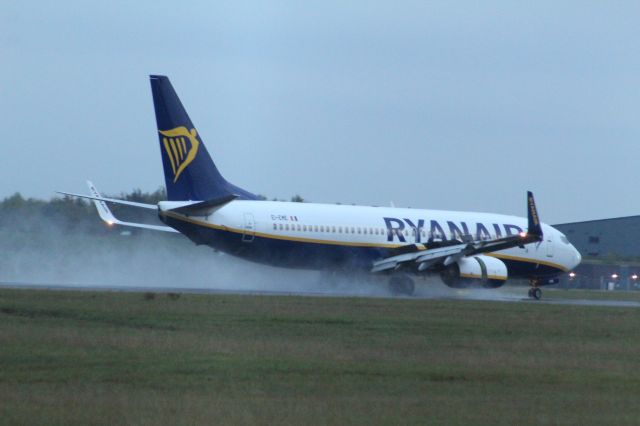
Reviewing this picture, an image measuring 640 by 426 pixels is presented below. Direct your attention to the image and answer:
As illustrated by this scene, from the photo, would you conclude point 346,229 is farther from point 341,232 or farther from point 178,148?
point 178,148

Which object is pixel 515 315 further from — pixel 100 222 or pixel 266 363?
pixel 100 222

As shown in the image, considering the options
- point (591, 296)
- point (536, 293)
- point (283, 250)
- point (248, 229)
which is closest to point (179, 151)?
point (248, 229)

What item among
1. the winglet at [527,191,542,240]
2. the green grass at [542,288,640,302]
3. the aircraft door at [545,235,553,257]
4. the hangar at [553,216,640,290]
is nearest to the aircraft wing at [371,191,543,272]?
the winglet at [527,191,542,240]

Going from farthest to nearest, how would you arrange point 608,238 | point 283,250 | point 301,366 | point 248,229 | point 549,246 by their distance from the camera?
point 608,238
point 549,246
point 283,250
point 248,229
point 301,366

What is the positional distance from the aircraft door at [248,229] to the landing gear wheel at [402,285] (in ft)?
23.8

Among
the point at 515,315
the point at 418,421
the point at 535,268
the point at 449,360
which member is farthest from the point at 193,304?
the point at 535,268

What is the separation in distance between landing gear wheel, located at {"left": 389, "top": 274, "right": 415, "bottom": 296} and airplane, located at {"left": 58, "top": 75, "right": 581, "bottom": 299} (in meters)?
0.04

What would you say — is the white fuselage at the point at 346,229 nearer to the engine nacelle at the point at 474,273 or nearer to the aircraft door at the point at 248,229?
the aircraft door at the point at 248,229

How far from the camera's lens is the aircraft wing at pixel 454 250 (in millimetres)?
47125

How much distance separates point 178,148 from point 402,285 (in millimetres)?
11755

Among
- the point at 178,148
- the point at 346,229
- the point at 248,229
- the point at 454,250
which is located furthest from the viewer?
the point at 346,229

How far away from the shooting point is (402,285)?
4856 cm

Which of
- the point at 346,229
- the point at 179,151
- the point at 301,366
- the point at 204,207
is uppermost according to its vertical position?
the point at 179,151

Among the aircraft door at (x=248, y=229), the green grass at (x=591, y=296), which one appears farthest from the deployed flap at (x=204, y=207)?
the green grass at (x=591, y=296)
